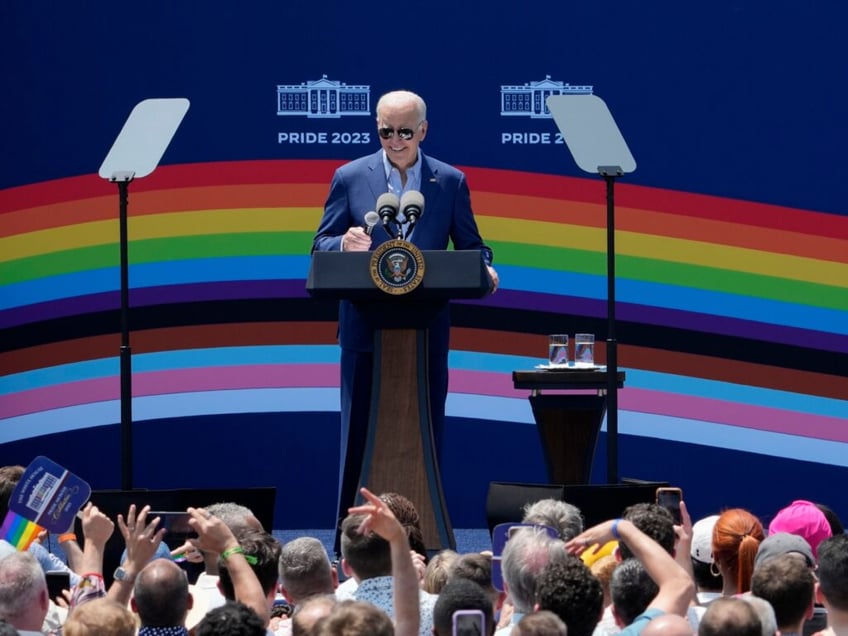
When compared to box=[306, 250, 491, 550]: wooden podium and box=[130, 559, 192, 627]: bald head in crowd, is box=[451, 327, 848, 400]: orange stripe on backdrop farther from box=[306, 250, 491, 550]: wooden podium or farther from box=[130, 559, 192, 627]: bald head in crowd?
box=[130, 559, 192, 627]: bald head in crowd

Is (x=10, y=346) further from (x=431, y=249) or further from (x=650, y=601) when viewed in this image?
(x=650, y=601)

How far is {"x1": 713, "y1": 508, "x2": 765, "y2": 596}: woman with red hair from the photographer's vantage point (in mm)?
4344

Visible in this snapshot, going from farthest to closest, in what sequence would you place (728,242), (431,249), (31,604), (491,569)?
(728,242) < (431,249) < (491,569) < (31,604)

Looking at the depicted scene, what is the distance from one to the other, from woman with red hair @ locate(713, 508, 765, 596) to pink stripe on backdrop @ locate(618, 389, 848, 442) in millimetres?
4009

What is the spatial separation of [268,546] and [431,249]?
2.18 m

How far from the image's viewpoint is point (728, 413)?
8.42 metres

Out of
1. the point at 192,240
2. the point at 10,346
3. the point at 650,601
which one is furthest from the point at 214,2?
the point at 650,601

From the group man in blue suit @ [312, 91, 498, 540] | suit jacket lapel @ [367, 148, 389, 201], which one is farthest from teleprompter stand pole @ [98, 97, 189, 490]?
suit jacket lapel @ [367, 148, 389, 201]

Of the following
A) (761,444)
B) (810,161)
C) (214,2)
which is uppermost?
(214,2)

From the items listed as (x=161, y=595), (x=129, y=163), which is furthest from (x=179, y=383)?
(x=161, y=595)

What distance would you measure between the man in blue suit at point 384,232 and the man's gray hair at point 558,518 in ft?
4.51

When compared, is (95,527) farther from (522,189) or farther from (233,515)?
(522,189)

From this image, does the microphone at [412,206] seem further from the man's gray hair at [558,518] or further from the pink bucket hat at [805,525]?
the pink bucket hat at [805,525]

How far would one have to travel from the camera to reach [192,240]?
331 inches
